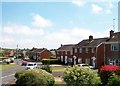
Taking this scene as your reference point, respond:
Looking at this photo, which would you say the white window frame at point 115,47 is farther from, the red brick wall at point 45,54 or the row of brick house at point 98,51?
the red brick wall at point 45,54

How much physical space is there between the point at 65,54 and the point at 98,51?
25.4m

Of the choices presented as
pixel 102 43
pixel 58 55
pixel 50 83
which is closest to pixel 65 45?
pixel 58 55

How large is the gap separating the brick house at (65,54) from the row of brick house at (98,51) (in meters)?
2.10

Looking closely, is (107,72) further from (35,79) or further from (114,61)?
(114,61)

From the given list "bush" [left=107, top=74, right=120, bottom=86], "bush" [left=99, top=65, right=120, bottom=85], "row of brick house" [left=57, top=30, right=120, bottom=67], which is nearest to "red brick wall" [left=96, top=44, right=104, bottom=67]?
"row of brick house" [left=57, top=30, right=120, bottom=67]

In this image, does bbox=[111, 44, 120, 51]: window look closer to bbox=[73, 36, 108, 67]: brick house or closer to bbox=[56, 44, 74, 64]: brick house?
bbox=[73, 36, 108, 67]: brick house

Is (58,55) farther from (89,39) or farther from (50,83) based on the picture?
(50,83)

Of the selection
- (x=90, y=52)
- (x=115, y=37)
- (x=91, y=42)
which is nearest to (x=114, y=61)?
(x=115, y=37)

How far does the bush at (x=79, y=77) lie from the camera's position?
74.2ft

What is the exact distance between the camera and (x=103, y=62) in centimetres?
5966

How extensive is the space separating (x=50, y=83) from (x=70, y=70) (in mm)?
3010

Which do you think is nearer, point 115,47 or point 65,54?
point 115,47

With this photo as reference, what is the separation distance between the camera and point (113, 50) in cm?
5606

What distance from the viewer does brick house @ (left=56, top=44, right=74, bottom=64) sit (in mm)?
82419
